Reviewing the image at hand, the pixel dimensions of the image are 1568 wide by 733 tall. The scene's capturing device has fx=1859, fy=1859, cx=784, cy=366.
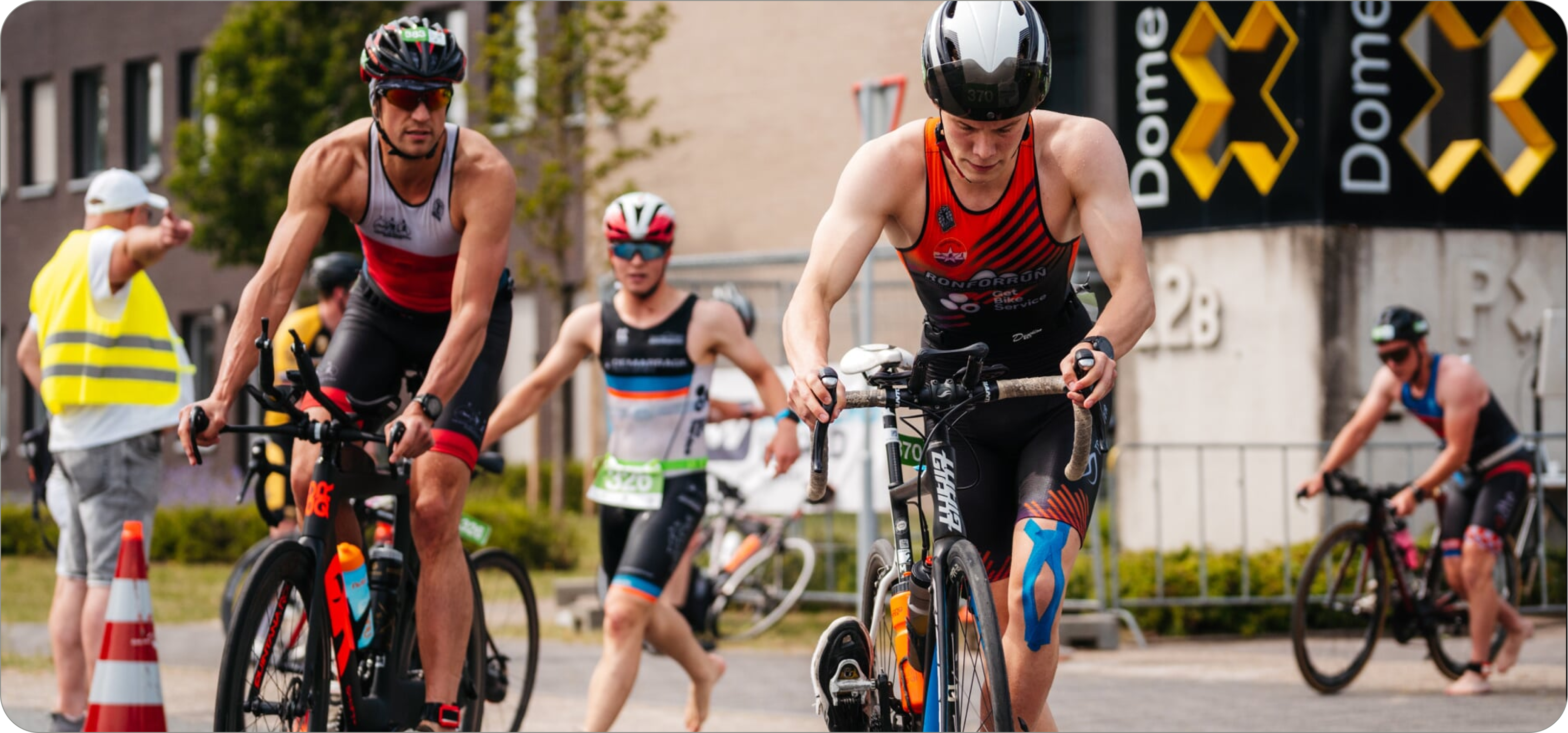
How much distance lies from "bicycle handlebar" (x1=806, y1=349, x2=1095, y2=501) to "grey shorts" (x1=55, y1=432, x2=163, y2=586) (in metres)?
4.24

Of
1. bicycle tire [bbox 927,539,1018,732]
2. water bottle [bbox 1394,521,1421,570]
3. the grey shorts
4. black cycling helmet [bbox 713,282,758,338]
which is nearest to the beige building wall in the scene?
black cycling helmet [bbox 713,282,758,338]

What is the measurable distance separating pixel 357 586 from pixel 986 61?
9.27ft

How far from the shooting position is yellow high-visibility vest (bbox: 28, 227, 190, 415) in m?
8.06

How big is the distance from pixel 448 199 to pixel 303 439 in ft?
3.13

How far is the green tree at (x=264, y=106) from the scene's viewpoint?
23.9 m

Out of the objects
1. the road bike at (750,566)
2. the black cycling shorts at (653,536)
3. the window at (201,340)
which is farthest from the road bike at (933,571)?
the window at (201,340)

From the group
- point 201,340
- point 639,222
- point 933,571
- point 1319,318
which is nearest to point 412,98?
point 639,222

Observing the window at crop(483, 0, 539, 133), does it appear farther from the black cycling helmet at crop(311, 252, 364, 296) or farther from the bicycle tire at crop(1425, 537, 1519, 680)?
the bicycle tire at crop(1425, 537, 1519, 680)

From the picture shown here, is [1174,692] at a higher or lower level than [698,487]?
lower

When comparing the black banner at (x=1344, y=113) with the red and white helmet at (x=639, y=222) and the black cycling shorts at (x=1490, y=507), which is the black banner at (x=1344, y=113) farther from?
the red and white helmet at (x=639, y=222)

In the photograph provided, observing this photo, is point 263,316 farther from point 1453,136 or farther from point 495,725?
point 1453,136

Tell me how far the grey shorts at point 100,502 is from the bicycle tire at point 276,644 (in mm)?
2526

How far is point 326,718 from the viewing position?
5730 millimetres

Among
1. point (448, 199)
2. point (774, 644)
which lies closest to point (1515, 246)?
point (774, 644)
